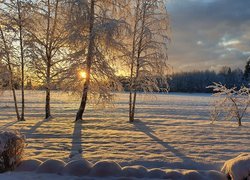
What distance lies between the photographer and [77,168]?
8.17 m

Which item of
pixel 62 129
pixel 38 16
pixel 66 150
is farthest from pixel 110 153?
pixel 38 16

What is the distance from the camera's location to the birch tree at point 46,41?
72.4 feet


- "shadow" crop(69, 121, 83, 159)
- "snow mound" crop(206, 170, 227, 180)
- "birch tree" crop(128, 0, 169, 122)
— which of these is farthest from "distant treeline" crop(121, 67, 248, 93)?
"snow mound" crop(206, 170, 227, 180)

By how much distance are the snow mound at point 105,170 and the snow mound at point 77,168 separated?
16 centimetres

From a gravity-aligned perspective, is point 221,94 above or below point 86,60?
below

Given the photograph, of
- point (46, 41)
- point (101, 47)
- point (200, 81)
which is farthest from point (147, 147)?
point (200, 81)

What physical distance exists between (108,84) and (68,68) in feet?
7.64

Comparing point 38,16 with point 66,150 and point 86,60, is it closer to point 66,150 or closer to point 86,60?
point 86,60

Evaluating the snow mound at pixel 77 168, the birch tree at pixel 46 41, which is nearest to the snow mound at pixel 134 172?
the snow mound at pixel 77 168

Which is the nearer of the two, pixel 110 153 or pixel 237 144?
pixel 110 153

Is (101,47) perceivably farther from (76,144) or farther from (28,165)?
(28,165)

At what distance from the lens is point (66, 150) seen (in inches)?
432

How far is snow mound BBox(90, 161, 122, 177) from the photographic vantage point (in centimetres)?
799

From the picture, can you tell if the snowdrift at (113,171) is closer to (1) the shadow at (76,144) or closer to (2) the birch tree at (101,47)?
(1) the shadow at (76,144)
